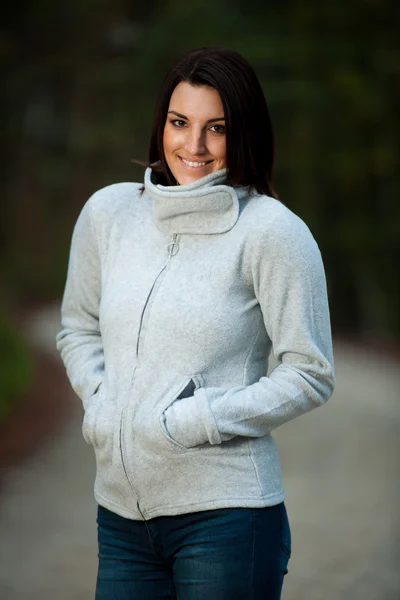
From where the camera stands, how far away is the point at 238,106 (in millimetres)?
2541

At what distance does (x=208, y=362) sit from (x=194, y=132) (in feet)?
1.88

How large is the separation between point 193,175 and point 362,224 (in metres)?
13.8

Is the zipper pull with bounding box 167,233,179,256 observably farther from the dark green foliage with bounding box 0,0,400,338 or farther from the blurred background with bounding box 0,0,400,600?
the dark green foliage with bounding box 0,0,400,338

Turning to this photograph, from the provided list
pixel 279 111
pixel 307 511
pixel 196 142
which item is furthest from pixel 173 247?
pixel 279 111

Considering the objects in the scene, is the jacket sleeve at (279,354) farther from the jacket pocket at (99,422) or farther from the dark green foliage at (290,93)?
the dark green foliage at (290,93)

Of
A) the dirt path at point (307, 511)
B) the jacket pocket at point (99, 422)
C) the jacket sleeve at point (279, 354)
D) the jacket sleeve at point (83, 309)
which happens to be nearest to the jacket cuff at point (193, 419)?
the jacket sleeve at point (279, 354)

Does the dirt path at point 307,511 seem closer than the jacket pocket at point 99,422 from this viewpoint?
No

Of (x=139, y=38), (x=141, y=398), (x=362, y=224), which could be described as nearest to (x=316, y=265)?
(x=141, y=398)

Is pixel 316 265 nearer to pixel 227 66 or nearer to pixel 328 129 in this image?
pixel 227 66

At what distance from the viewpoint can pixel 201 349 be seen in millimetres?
2502

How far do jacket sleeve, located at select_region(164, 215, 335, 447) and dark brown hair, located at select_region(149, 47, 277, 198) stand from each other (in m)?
0.22

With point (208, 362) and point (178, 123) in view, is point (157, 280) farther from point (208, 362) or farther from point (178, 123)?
point (178, 123)

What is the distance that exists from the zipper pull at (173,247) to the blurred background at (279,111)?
6965 mm

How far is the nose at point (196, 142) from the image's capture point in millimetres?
2598
